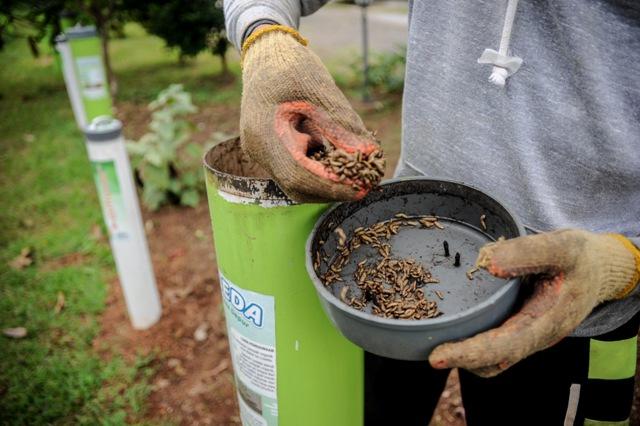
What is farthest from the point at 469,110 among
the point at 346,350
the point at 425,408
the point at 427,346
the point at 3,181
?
the point at 3,181

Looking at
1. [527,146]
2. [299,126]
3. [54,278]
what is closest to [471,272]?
[527,146]

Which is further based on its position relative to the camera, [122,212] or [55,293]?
[55,293]

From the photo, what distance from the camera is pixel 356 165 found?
4.05ft

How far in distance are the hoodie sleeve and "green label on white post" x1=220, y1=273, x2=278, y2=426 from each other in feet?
2.71

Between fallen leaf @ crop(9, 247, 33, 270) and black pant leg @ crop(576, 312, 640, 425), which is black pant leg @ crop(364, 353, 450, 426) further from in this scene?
fallen leaf @ crop(9, 247, 33, 270)

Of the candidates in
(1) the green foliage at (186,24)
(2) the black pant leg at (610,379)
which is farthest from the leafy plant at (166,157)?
(2) the black pant leg at (610,379)

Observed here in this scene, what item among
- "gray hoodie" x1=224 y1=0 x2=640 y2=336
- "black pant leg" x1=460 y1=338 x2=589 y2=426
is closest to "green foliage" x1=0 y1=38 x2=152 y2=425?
"black pant leg" x1=460 y1=338 x2=589 y2=426

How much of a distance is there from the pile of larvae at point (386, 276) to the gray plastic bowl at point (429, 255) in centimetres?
2

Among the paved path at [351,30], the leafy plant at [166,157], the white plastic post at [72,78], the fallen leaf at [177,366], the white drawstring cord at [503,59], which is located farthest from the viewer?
the paved path at [351,30]

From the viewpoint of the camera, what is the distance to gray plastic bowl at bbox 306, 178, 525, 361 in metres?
1.14

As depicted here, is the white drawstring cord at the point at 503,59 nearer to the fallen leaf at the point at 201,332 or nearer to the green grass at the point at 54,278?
the green grass at the point at 54,278

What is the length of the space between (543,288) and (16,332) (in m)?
3.52

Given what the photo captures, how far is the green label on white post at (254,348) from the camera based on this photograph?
5.84 ft

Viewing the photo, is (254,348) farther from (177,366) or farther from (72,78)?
(72,78)
